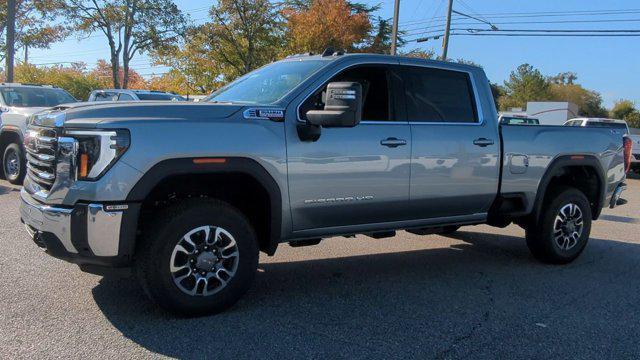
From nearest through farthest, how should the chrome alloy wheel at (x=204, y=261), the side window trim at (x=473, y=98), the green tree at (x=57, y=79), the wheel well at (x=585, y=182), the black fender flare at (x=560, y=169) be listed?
the chrome alloy wheel at (x=204, y=261)
the side window trim at (x=473, y=98)
the black fender flare at (x=560, y=169)
the wheel well at (x=585, y=182)
the green tree at (x=57, y=79)

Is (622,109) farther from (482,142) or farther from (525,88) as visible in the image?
(482,142)

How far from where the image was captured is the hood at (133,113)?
3.89 m

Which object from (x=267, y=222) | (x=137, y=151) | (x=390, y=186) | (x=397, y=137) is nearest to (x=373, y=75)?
(x=397, y=137)

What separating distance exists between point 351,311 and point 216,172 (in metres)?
1.55

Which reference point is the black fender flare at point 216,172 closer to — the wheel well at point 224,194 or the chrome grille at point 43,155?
the wheel well at point 224,194

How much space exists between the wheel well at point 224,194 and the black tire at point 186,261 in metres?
0.17

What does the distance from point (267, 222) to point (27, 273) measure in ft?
7.68

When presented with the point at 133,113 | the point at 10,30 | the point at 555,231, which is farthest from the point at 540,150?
the point at 10,30

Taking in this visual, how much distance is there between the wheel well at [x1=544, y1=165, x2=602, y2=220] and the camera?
6579 millimetres

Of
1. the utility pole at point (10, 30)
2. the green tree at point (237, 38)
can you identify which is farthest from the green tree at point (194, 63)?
the utility pole at point (10, 30)

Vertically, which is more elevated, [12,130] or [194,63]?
[194,63]

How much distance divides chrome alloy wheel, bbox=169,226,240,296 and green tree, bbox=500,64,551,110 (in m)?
67.2

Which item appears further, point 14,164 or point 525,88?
point 525,88

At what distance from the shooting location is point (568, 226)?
6375mm
